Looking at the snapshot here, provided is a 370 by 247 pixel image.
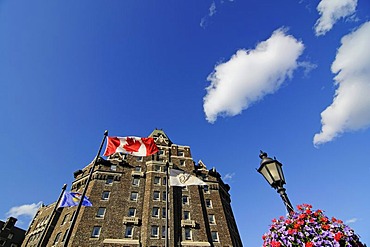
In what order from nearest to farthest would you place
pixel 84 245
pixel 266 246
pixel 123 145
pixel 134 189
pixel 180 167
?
pixel 266 246 → pixel 123 145 → pixel 84 245 → pixel 134 189 → pixel 180 167

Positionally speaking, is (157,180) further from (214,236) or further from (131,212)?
(214,236)

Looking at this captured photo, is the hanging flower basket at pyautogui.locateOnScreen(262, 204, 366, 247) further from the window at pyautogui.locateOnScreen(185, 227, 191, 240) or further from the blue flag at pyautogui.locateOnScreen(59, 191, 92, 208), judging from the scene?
the window at pyautogui.locateOnScreen(185, 227, 191, 240)

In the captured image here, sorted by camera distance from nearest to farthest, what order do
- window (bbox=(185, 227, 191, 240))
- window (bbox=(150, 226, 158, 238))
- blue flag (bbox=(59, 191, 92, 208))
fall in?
blue flag (bbox=(59, 191, 92, 208))
window (bbox=(150, 226, 158, 238))
window (bbox=(185, 227, 191, 240))

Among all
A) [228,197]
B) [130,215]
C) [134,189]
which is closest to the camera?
[130,215]

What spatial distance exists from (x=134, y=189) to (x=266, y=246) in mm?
35184

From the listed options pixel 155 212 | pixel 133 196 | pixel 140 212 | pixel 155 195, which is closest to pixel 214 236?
pixel 155 212

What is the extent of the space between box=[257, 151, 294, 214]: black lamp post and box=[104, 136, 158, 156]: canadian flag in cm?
1339

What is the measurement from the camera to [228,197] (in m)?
50.1

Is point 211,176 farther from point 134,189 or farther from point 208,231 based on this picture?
point 134,189

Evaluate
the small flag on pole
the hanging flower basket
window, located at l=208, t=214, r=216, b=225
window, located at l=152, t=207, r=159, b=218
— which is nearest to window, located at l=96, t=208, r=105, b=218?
window, located at l=152, t=207, r=159, b=218

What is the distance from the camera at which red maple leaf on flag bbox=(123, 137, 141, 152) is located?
18647 millimetres

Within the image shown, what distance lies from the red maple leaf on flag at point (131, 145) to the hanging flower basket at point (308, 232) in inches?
547

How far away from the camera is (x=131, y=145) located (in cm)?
1891

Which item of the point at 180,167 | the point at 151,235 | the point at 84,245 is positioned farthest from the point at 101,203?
the point at 180,167
